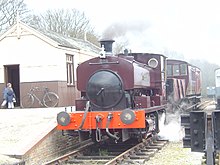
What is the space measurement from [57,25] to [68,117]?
101 feet

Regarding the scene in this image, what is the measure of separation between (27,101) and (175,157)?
→ 441 inches

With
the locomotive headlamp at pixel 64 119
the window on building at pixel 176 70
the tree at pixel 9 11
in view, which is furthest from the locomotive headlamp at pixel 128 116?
the tree at pixel 9 11

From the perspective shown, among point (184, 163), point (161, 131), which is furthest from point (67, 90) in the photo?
point (184, 163)

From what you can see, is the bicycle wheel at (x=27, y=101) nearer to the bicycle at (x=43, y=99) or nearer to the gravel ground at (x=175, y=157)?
the bicycle at (x=43, y=99)

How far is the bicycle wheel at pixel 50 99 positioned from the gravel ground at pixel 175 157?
28.6ft

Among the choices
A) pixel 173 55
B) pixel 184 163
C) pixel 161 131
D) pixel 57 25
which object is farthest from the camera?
pixel 57 25

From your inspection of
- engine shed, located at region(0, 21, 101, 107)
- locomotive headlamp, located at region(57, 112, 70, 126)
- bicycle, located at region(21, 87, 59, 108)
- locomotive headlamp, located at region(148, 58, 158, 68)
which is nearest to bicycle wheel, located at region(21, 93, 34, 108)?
bicycle, located at region(21, 87, 59, 108)

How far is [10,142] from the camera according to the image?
9.90 m

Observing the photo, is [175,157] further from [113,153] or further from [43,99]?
[43,99]

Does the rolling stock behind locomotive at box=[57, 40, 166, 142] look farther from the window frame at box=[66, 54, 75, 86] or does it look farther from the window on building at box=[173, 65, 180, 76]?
the window frame at box=[66, 54, 75, 86]

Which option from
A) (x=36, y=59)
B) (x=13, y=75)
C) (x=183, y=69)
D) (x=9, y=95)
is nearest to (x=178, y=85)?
(x=183, y=69)

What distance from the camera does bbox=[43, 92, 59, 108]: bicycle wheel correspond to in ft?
62.0

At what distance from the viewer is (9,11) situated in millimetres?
35531

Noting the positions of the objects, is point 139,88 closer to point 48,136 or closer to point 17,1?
point 48,136
